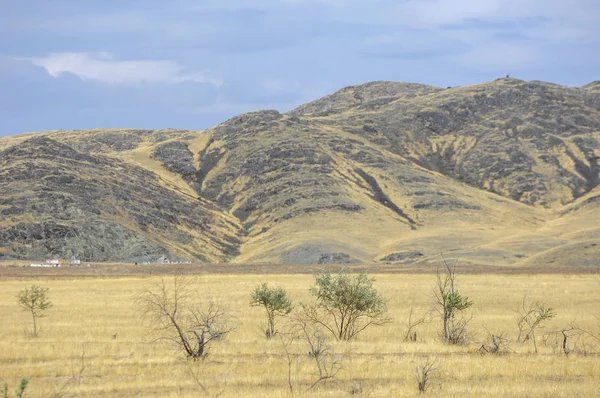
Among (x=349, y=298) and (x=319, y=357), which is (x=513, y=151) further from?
(x=319, y=357)

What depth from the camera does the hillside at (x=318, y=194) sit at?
10831 centimetres

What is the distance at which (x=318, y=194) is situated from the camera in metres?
140

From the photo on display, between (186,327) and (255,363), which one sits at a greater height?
(186,327)

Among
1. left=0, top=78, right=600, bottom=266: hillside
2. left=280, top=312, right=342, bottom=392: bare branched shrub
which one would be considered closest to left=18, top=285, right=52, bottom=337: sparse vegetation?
left=280, top=312, right=342, bottom=392: bare branched shrub

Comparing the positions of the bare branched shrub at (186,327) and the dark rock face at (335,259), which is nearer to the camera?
the bare branched shrub at (186,327)

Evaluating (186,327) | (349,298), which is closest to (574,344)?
(349,298)

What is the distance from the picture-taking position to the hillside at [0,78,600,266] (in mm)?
108312

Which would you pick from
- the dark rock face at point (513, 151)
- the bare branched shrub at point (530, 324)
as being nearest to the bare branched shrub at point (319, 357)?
the bare branched shrub at point (530, 324)

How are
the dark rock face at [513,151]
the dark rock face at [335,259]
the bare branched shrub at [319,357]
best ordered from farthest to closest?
the dark rock face at [513,151], the dark rock face at [335,259], the bare branched shrub at [319,357]

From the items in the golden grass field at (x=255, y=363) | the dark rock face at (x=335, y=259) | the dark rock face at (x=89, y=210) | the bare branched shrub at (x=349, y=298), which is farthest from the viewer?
the dark rock face at (x=335, y=259)

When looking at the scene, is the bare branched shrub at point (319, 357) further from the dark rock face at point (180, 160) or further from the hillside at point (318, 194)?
the dark rock face at point (180, 160)

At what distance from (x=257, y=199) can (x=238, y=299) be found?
3865 inches

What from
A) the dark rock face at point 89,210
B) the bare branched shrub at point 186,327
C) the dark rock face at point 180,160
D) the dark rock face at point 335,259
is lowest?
the bare branched shrub at point 186,327

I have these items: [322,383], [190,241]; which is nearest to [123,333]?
[322,383]
